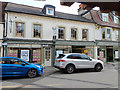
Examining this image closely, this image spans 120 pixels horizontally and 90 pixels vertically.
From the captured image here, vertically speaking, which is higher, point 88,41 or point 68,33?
point 68,33

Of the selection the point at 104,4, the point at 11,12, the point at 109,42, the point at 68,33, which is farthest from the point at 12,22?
the point at 109,42

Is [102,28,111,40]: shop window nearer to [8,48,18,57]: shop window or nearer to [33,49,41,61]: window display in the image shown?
[33,49,41,61]: window display

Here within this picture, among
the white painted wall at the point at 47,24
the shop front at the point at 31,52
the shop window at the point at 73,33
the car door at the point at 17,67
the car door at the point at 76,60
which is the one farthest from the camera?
the shop window at the point at 73,33

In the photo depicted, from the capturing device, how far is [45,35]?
1390 cm

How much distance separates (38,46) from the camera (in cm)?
1340

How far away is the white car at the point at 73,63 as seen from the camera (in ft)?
30.2

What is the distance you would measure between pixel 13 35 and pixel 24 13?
2.92m

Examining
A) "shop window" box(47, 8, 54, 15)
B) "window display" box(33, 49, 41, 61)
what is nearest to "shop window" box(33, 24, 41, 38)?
"window display" box(33, 49, 41, 61)

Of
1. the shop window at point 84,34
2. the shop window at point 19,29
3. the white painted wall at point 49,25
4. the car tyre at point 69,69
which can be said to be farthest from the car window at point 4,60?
the shop window at point 84,34

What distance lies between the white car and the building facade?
454 cm

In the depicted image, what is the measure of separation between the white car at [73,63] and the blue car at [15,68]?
2106 millimetres

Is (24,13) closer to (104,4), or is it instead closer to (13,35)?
(13,35)

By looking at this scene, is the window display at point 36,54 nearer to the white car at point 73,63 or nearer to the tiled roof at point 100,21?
the white car at point 73,63

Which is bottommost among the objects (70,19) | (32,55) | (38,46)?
→ (32,55)
